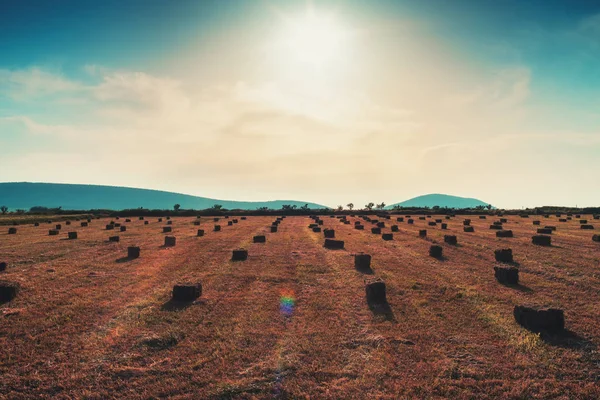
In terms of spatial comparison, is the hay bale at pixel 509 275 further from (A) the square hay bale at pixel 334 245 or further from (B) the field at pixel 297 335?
(A) the square hay bale at pixel 334 245

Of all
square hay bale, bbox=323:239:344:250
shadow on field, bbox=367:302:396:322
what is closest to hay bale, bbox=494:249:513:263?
square hay bale, bbox=323:239:344:250

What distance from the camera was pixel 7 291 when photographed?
1207cm

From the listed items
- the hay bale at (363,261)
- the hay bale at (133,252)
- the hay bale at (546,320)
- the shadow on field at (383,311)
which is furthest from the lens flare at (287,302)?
the hay bale at (133,252)

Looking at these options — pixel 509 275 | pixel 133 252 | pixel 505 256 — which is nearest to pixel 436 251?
pixel 505 256

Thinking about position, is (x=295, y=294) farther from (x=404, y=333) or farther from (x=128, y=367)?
(x=128, y=367)

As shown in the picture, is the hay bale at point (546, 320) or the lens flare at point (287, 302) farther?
the lens flare at point (287, 302)

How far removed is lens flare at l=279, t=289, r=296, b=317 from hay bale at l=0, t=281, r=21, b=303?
974cm

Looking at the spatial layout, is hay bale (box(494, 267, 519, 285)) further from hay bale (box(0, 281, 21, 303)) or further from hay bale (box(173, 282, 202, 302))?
hay bale (box(0, 281, 21, 303))

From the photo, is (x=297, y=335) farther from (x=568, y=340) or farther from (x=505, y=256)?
(x=505, y=256)

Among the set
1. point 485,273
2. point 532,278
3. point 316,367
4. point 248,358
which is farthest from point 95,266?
point 532,278

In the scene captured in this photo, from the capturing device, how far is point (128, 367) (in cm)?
755

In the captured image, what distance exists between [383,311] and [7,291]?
1326 centimetres

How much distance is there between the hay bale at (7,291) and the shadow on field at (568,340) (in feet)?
55.9

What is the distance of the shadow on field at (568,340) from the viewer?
8125 millimetres
